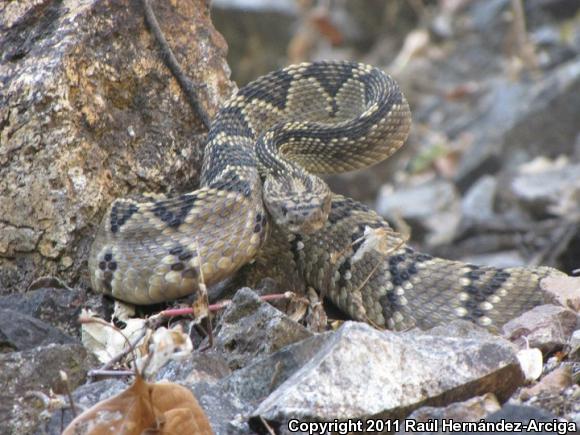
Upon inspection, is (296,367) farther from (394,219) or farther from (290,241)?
(394,219)

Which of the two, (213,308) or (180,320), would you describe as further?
(180,320)

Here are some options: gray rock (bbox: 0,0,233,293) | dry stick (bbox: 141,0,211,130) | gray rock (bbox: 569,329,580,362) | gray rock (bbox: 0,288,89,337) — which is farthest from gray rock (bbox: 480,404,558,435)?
dry stick (bbox: 141,0,211,130)

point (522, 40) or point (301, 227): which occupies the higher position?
point (301, 227)

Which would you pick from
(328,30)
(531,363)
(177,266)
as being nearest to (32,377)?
(177,266)

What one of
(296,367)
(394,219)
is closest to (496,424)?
(296,367)

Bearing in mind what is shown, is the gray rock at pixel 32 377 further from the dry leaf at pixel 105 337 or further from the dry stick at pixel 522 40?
the dry stick at pixel 522 40

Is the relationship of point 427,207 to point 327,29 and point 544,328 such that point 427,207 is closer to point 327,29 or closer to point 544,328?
point 327,29

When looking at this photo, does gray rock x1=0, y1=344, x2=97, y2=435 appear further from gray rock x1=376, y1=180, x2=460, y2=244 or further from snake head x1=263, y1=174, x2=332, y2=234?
gray rock x1=376, y1=180, x2=460, y2=244
